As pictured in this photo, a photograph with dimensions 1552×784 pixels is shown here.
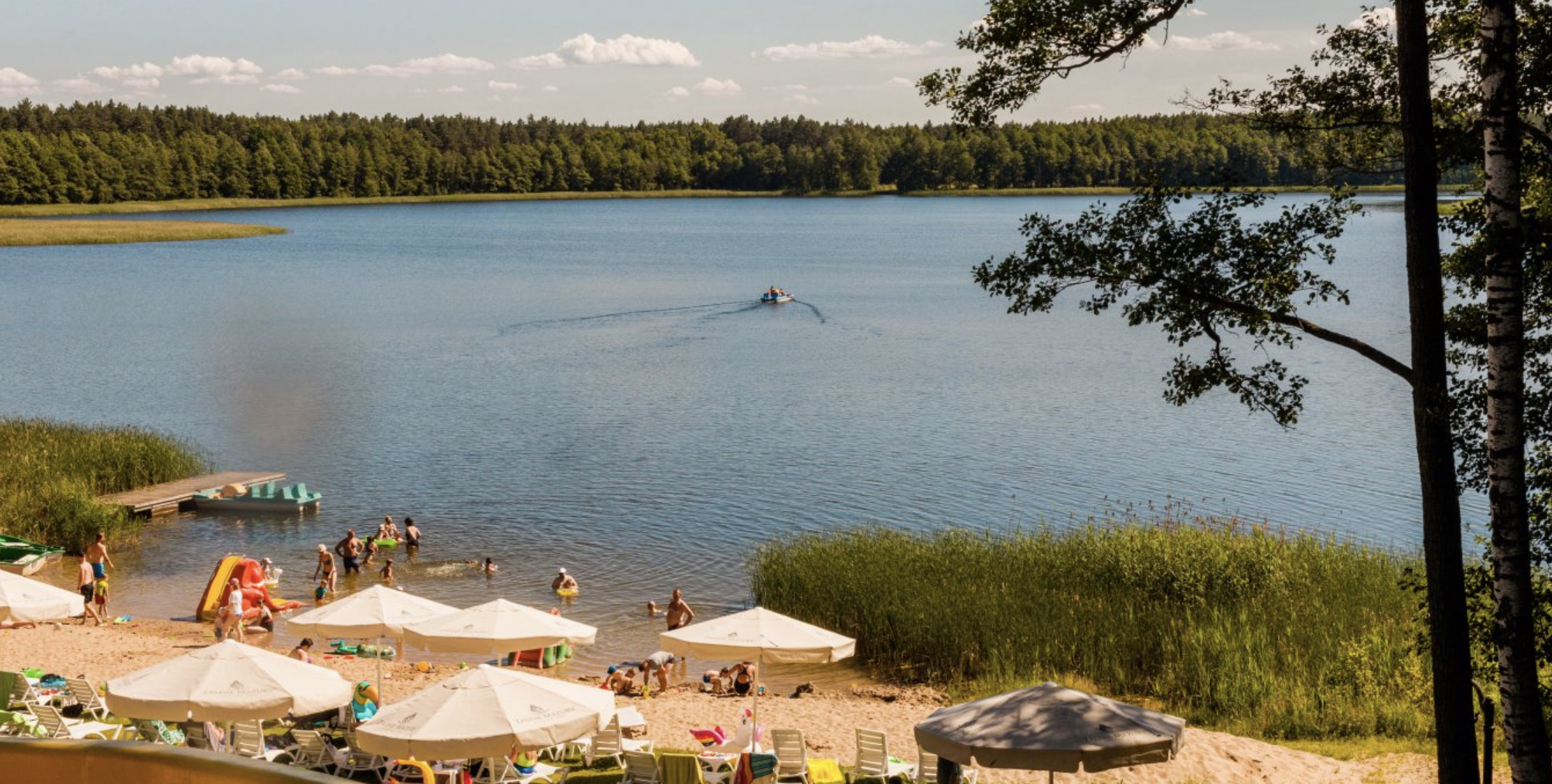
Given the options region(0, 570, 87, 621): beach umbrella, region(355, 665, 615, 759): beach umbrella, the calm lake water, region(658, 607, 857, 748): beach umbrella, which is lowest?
the calm lake water

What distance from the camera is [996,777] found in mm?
16875

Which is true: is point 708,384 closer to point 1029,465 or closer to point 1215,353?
point 1029,465

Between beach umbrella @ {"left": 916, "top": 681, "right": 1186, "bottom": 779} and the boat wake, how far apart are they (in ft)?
224

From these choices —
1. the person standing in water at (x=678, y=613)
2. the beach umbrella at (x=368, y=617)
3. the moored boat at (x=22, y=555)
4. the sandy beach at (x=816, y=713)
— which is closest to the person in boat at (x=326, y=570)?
A: the sandy beach at (x=816, y=713)

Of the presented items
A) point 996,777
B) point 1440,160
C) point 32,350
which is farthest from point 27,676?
point 32,350

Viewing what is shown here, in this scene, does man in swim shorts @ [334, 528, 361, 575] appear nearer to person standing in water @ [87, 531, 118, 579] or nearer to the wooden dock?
person standing in water @ [87, 531, 118, 579]

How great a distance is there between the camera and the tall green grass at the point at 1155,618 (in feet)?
64.3

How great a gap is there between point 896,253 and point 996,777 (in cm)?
12186

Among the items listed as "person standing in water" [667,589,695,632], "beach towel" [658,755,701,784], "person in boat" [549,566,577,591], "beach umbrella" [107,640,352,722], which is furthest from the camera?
"person in boat" [549,566,577,591]

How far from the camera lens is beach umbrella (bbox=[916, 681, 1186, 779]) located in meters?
13.0

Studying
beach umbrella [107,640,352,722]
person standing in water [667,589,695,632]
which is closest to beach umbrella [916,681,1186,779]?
beach umbrella [107,640,352,722]

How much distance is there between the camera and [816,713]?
67.6 feet

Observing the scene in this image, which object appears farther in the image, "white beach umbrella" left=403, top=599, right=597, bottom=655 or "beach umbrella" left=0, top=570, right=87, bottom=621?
"beach umbrella" left=0, top=570, right=87, bottom=621

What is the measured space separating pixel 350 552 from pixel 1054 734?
21.8m
